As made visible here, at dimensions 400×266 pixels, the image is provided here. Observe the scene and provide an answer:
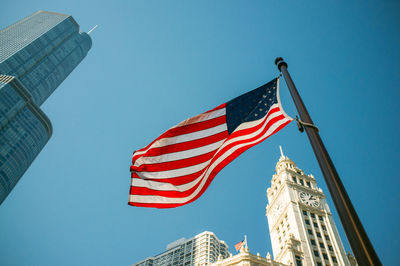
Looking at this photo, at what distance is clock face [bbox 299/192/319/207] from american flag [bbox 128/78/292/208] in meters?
64.7

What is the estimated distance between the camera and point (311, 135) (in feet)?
26.0

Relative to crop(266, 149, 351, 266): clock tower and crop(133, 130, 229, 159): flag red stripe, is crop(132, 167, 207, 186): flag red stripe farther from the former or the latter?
crop(266, 149, 351, 266): clock tower

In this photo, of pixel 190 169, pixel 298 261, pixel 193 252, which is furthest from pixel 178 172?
pixel 193 252

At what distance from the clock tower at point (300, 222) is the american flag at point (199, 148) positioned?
49.9m

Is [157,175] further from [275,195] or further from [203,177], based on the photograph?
[275,195]

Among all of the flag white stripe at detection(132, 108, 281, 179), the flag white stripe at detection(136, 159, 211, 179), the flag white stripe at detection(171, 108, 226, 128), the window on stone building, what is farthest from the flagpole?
the window on stone building

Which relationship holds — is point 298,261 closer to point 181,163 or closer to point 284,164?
point 284,164

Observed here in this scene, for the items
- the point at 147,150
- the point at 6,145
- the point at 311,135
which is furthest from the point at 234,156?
the point at 6,145

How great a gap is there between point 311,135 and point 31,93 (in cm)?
19126

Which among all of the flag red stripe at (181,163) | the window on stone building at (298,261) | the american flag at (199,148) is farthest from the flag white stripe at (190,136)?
the window on stone building at (298,261)

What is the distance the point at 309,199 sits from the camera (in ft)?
239

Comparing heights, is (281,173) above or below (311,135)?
above

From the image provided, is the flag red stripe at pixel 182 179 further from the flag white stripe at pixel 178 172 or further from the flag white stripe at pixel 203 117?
the flag white stripe at pixel 203 117

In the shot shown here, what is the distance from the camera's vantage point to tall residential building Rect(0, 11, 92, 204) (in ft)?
427
